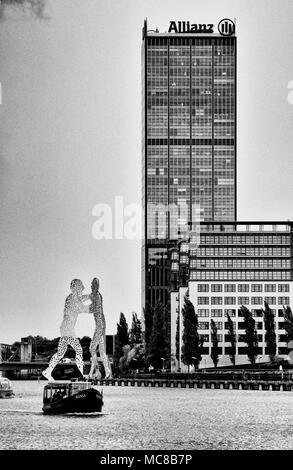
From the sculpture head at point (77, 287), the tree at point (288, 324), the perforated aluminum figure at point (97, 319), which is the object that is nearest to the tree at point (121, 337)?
the tree at point (288, 324)

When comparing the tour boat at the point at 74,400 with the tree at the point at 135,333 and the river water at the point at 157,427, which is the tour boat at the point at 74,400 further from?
the tree at the point at 135,333

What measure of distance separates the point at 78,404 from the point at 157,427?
7388mm

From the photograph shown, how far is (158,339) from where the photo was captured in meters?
89.6

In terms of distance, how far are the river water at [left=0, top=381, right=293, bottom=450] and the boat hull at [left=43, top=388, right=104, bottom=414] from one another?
57cm

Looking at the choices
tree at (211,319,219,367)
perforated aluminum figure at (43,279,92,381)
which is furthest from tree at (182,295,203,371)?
perforated aluminum figure at (43,279,92,381)

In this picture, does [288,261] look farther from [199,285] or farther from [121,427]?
[121,427]

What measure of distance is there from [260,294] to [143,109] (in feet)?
131

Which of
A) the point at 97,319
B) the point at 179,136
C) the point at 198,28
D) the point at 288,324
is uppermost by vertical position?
the point at 198,28

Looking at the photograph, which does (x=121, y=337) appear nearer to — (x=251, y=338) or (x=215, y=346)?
(x=215, y=346)

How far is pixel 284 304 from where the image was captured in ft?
329

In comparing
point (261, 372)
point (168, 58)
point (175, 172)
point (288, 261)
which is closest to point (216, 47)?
point (168, 58)

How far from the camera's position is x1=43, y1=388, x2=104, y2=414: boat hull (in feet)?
145

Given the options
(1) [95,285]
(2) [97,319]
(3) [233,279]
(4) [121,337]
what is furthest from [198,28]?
(1) [95,285]

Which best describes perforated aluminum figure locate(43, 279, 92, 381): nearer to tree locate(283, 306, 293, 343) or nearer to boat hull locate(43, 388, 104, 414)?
boat hull locate(43, 388, 104, 414)
